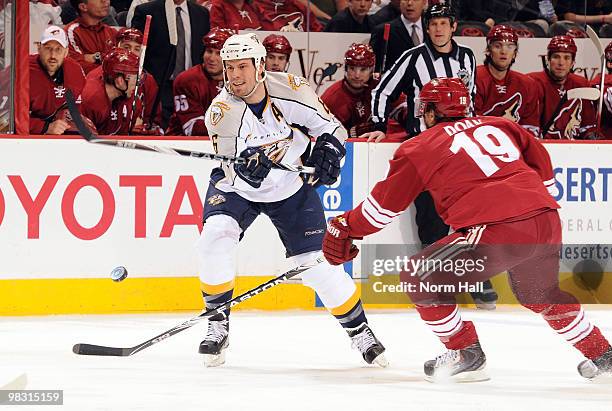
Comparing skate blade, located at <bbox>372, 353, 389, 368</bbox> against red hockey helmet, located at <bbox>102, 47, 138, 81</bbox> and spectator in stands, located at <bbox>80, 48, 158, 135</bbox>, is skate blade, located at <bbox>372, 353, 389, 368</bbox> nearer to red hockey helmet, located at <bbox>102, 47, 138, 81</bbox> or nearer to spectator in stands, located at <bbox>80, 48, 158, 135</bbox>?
→ spectator in stands, located at <bbox>80, 48, 158, 135</bbox>

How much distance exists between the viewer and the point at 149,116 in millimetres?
5957

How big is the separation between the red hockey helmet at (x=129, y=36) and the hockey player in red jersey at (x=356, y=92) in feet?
3.10

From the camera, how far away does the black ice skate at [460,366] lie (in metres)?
3.86

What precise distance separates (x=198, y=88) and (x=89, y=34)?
23.7 inches

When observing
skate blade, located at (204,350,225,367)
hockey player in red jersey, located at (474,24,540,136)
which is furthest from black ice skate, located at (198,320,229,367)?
hockey player in red jersey, located at (474,24,540,136)

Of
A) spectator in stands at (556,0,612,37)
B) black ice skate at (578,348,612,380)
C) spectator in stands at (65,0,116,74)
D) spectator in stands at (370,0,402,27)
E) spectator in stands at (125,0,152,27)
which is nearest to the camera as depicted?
black ice skate at (578,348,612,380)

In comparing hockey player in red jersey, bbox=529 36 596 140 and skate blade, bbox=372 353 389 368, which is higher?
hockey player in red jersey, bbox=529 36 596 140

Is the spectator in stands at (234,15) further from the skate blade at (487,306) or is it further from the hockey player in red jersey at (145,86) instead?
the skate blade at (487,306)

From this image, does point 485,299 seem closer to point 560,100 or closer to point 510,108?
point 510,108

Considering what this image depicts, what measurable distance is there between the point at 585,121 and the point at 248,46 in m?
2.84

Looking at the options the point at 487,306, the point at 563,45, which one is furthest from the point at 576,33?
the point at 487,306

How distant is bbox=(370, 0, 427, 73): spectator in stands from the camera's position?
6344 millimetres

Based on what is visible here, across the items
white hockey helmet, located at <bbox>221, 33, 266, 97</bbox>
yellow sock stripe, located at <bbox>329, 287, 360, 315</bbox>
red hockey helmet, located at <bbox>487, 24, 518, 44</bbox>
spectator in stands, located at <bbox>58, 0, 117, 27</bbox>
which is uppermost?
spectator in stands, located at <bbox>58, 0, 117, 27</bbox>

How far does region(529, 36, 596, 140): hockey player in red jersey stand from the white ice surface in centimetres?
118
